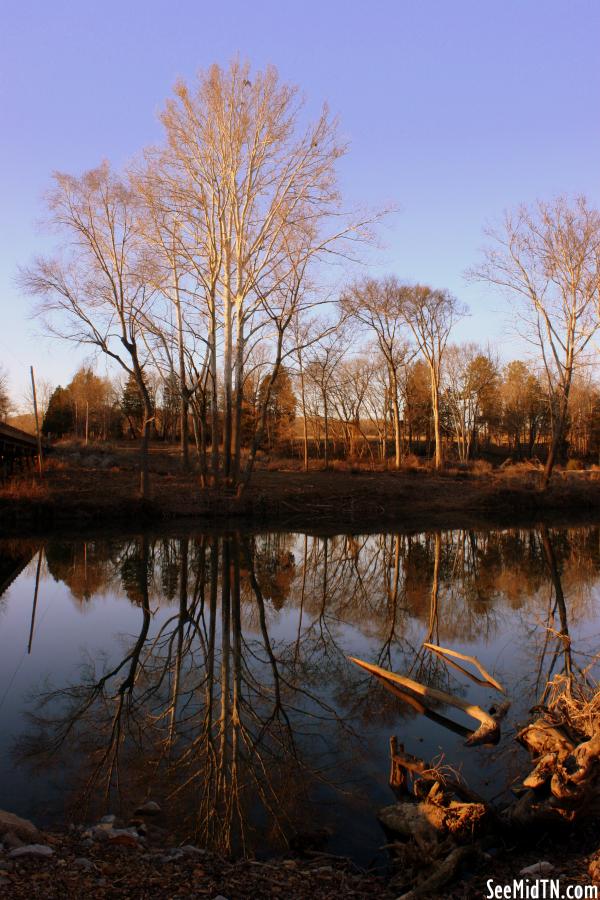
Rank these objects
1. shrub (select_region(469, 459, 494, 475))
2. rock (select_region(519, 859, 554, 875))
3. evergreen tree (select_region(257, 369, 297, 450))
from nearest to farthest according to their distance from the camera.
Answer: rock (select_region(519, 859, 554, 875))
shrub (select_region(469, 459, 494, 475))
evergreen tree (select_region(257, 369, 297, 450))

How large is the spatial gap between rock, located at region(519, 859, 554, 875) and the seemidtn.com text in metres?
0.07

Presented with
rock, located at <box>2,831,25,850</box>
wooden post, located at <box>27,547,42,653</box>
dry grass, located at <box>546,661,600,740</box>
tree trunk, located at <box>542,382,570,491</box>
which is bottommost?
wooden post, located at <box>27,547,42,653</box>

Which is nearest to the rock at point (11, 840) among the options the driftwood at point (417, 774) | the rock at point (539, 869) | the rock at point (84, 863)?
the rock at point (84, 863)

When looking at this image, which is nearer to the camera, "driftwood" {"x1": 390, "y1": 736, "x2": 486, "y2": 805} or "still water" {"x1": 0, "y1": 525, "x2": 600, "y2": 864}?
"driftwood" {"x1": 390, "y1": 736, "x2": 486, "y2": 805}

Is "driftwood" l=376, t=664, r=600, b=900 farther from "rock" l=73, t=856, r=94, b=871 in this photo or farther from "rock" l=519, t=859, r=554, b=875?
"rock" l=73, t=856, r=94, b=871

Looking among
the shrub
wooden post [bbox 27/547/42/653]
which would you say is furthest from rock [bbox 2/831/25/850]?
the shrub

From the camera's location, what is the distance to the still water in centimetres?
549

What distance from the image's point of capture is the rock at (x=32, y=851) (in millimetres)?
4125

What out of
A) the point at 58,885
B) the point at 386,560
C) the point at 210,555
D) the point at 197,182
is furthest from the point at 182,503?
the point at 58,885

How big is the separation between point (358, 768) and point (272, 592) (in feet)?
27.2

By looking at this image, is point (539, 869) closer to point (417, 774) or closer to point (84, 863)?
point (417, 774)

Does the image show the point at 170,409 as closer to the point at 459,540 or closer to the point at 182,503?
the point at 182,503

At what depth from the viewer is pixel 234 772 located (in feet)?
19.2

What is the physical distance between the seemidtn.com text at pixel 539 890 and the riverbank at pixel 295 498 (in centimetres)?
2147
